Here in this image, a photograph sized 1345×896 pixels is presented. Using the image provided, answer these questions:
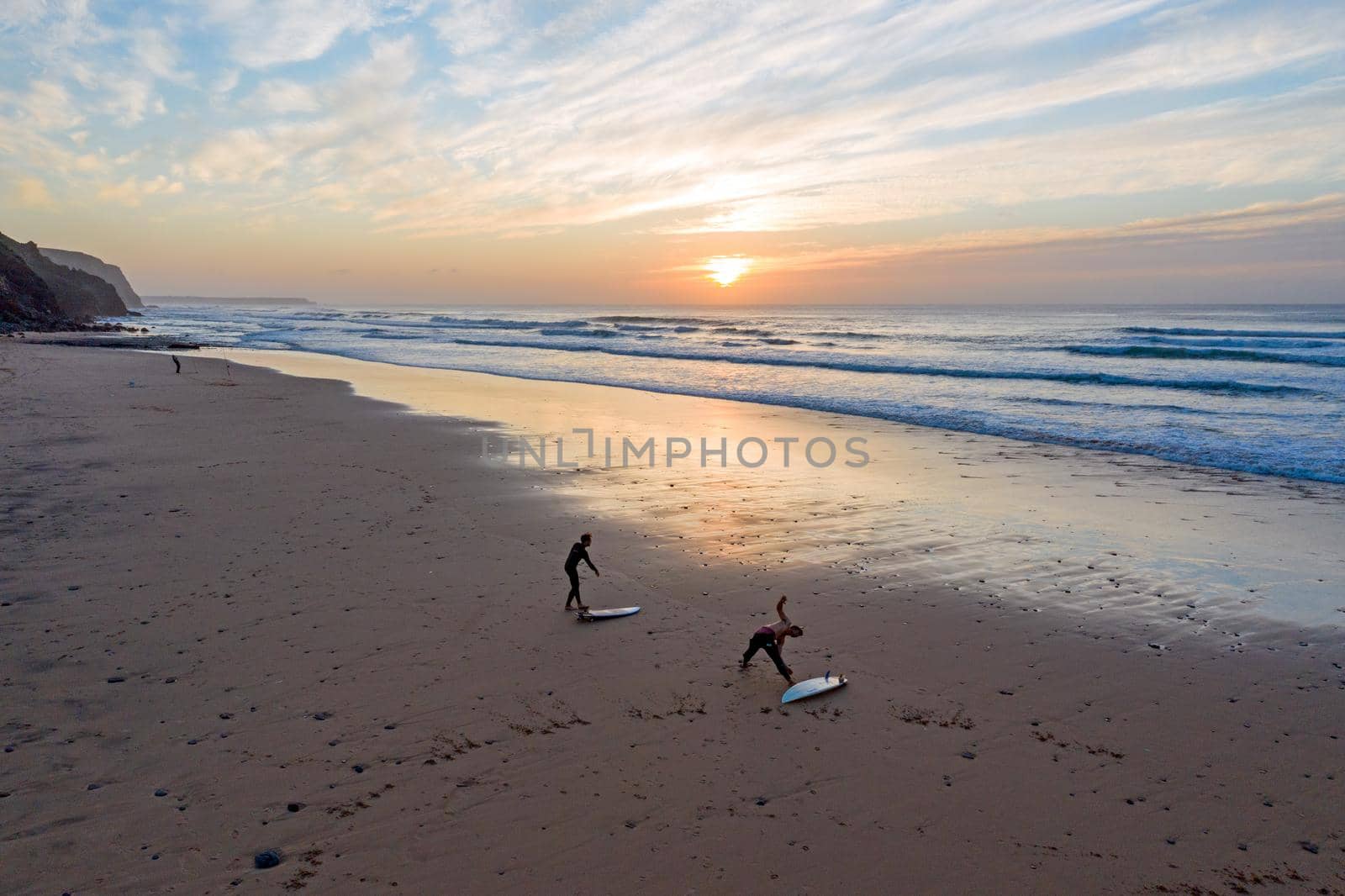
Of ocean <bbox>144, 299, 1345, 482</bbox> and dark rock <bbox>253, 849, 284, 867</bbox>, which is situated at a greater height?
ocean <bbox>144, 299, 1345, 482</bbox>

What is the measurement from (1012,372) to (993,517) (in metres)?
28.2

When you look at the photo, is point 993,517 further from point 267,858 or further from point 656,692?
point 267,858

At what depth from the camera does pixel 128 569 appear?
949cm

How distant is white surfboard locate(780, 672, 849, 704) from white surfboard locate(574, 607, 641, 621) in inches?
97.9

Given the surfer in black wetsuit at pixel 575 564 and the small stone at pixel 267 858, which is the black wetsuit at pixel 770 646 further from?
the small stone at pixel 267 858

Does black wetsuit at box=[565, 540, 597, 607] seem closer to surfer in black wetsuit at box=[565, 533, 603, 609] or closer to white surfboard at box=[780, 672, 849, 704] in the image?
surfer in black wetsuit at box=[565, 533, 603, 609]

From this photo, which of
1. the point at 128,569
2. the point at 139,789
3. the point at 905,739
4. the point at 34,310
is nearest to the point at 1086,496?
the point at 905,739

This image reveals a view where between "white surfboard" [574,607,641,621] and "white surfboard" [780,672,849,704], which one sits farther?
"white surfboard" [574,607,641,621]

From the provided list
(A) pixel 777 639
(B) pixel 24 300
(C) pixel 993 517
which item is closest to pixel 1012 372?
(C) pixel 993 517

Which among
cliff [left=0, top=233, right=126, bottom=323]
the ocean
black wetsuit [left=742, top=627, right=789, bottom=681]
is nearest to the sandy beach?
black wetsuit [left=742, top=627, right=789, bottom=681]

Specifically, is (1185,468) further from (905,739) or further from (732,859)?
(732,859)

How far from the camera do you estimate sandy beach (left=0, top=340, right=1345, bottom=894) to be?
5043 mm

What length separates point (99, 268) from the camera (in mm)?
171625

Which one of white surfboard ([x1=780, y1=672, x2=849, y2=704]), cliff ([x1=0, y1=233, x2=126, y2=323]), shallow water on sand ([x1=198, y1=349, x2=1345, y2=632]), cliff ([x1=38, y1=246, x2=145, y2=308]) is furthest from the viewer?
cliff ([x1=38, y1=246, x2=145, y2=308])
